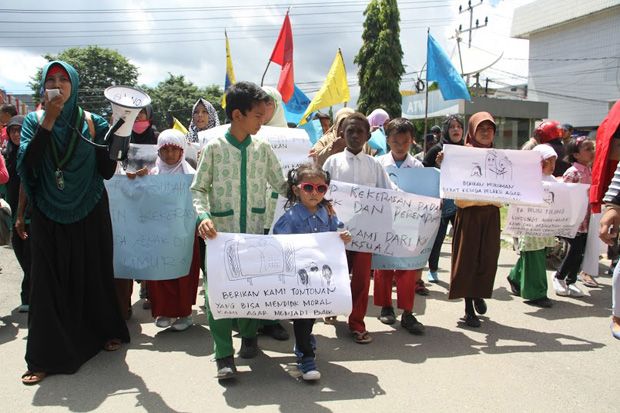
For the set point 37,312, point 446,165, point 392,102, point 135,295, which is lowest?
point 135,295

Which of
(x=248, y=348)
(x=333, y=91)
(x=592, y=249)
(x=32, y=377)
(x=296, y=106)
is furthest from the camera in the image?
(x=296, y=106)

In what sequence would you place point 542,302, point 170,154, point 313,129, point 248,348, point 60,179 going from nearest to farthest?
point 60,179
point 248,348
point 170,154
point 542,302
point 313,129

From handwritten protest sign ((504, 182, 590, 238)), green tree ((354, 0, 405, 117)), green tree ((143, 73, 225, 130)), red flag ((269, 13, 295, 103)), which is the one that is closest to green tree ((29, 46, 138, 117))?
green tree ((143, 73, 225, 130))

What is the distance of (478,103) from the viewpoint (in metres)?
31.5

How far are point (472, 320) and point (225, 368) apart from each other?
2511 mm

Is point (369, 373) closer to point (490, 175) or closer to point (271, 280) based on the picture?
point (271, 280)

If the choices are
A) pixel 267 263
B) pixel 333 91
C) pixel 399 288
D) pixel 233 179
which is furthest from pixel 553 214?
pixel 333 91

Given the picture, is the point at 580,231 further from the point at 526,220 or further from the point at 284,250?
the point at 284,250

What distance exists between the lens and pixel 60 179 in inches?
143

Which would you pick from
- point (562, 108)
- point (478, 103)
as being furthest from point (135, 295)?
point (562, 108)

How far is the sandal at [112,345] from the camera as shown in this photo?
4.07 metres

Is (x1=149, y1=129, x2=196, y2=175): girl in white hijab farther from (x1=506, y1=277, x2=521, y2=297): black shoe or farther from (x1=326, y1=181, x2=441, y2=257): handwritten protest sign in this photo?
(x1=506, y1=277, x2=521, y2=297): black shoe

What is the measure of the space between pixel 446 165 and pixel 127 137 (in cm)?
277

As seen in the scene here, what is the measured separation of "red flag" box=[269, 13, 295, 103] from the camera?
9.16 metres
